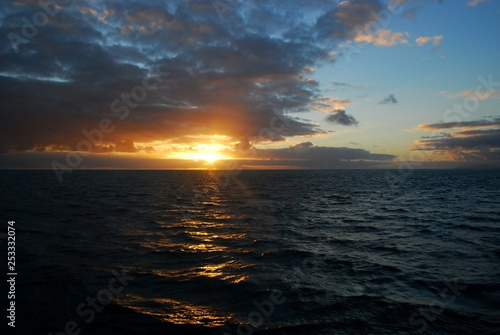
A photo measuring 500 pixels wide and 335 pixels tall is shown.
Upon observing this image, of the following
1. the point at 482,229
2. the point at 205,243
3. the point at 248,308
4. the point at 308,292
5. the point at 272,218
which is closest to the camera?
the point at 248,308

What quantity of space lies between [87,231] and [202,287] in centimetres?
1417

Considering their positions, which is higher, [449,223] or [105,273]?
[105,273]

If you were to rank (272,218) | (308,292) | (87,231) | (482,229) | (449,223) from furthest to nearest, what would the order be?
1. (272,218)
2. (449,223)
3. (482,229)
4. (87,231)
5. (308,292)

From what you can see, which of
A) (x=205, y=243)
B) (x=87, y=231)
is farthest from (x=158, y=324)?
(x=87, y=231)

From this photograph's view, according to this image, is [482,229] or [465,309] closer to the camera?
[465,309]

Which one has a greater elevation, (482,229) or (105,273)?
(105,273)

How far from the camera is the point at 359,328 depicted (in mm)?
9102

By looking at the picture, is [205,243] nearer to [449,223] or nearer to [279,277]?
[279,277]

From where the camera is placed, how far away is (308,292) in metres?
11.7

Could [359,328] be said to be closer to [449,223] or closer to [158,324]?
[158,324]

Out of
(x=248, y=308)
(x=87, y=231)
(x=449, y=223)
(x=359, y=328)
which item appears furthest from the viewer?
(x=449, y=223)

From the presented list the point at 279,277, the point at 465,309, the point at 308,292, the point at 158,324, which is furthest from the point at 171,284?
the point at 465,309

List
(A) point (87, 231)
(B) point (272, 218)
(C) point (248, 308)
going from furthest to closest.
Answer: (B) point (272, 218)
(A) point (87, 231)
(C) point (248, 308)

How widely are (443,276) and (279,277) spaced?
7413mm
